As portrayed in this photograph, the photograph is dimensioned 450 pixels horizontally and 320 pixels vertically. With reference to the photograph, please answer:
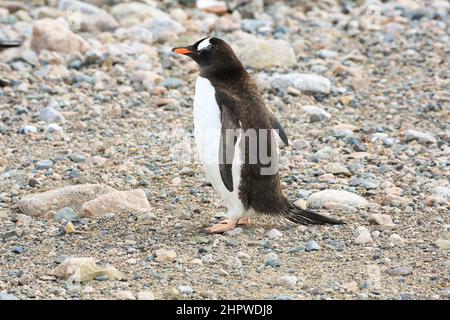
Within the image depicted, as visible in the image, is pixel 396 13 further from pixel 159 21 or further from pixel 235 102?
pixel 235 102

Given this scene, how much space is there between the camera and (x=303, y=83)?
8773 mm

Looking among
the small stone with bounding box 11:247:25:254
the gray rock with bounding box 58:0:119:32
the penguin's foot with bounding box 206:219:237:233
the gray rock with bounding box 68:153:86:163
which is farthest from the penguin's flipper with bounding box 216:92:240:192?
the gray rock with bounding box 58:0:119:32

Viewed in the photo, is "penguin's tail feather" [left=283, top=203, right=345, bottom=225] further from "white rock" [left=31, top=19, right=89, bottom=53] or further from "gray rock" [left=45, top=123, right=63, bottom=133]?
"white rock" [left=31, top=19, right=89, bottom=53]

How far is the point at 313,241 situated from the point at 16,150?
9.28 ft

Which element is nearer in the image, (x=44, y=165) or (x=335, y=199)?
(x=335, y=199)

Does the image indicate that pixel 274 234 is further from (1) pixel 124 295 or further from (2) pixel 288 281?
(1) pixel 124 295

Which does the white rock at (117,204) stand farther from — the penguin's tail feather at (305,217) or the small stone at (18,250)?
the penguin's tail feather at (305,217)

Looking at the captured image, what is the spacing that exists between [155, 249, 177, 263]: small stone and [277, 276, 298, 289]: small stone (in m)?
0.65

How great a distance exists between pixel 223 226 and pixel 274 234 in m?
0.31

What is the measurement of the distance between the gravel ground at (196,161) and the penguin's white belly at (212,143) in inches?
9.3

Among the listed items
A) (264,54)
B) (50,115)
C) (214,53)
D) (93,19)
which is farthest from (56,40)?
(214,53)

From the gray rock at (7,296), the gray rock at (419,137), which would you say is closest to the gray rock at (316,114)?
the gray rock at (419,137)

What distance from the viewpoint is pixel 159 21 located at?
1080 cm
